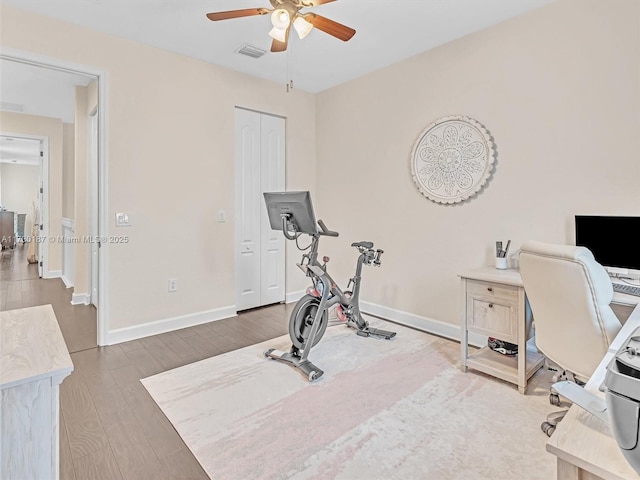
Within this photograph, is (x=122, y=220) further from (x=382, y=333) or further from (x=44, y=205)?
(x=44, y=205)

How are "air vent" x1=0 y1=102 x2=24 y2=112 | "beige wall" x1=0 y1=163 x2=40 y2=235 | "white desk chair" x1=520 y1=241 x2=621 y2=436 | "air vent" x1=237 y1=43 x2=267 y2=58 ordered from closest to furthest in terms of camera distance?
"white desk chair" x1=520 y1=241 x2=621 y2=436, "air vent" x1=237 y1=43 x2=267 y2=58, "air vent" x1=0 y1=102 x2=24 y2=112, "beige wall" x1=0 y1=163 x2=40 y2=235

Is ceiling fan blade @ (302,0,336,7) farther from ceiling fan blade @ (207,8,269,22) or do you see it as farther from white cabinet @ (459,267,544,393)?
white cabinet @ (459,267,544,393)

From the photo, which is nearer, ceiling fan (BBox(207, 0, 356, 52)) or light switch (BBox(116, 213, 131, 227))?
ceiling fan (BBox(207, 0, 356, 52))

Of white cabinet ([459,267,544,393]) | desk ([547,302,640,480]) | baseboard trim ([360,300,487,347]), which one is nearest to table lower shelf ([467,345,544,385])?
white cabinet ([459,267,544,393])

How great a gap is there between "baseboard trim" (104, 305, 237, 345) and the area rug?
913mm

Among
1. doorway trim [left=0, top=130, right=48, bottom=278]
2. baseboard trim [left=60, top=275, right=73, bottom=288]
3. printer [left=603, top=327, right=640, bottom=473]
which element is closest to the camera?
printer [left=603, top=327, right=640, bottom=473]

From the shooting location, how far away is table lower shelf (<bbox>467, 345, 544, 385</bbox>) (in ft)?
7.82

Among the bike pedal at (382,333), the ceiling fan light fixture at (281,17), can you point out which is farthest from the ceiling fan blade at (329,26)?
the bike pedal at (382,333)

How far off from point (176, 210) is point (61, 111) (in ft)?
11.0

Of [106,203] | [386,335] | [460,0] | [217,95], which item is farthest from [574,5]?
[106,203]

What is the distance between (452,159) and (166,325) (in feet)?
10.4

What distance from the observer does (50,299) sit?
463 cm

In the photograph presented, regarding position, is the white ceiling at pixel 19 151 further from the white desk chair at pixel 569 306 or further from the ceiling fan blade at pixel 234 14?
the white desk chair at pixel 569 306

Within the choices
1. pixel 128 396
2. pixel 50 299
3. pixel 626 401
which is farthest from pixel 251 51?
pixel 50 299
